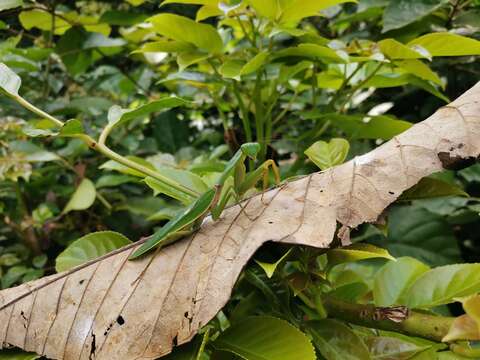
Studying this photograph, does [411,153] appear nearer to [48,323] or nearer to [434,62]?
[48,323]

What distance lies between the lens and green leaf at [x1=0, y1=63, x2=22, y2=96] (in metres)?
0.73

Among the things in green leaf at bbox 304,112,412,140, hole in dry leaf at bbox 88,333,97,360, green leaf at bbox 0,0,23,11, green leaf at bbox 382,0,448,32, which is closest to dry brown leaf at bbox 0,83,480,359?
hole in dry leaf at bbox 88,333,97,360

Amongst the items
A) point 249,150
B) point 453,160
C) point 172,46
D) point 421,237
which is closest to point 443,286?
point 453,160

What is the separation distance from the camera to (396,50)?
0.89m

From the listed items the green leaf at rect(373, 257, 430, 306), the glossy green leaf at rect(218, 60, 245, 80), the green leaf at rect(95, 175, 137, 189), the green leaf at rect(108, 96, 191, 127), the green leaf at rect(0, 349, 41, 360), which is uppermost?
the green leaf at rect(108, 96, 191, 127)

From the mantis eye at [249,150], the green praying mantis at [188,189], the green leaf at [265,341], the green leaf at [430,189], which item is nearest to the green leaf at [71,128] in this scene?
the green praying mantis at [188,189]

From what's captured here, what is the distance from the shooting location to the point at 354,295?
78 cm

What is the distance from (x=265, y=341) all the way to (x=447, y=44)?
588 mm

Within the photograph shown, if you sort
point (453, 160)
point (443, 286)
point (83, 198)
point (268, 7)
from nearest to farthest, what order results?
point (453, 160) < point (443, 286) < point (268, 7) < point (83, 198)

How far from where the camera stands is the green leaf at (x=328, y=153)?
2.46 ft

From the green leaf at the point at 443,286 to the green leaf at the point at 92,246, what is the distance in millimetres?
404

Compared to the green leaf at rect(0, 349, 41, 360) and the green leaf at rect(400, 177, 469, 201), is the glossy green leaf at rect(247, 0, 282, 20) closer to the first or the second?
the green leaf at rect(400, 177, 469, 201)

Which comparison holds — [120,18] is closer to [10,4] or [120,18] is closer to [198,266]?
[10,4]

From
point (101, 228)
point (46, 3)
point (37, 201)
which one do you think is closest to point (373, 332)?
point (101, 228)
